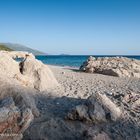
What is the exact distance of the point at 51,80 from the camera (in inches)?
379

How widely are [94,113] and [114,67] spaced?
530 inches

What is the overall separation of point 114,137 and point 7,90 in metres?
2.59

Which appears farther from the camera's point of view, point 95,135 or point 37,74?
point 37,74

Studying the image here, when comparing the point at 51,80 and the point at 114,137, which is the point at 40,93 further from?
the point at 114,137

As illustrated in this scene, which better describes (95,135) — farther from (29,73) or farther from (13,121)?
(29,73)

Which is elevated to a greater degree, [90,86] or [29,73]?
[29,73]

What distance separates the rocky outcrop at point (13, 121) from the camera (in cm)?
488

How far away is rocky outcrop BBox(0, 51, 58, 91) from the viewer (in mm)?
8562

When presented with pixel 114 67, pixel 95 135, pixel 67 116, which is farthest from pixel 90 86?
pixel 114 67

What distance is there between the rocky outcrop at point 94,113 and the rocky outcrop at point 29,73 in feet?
8.65

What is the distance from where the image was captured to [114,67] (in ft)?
63.1

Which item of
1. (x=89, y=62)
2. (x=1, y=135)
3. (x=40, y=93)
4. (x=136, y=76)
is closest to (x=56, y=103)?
(x=40, y=93)

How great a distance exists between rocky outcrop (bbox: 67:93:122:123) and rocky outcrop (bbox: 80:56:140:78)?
11.3 metres

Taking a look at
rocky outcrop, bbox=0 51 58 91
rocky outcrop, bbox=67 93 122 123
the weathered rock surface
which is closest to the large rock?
rocky outcrop, bbox=0 51 58 91
